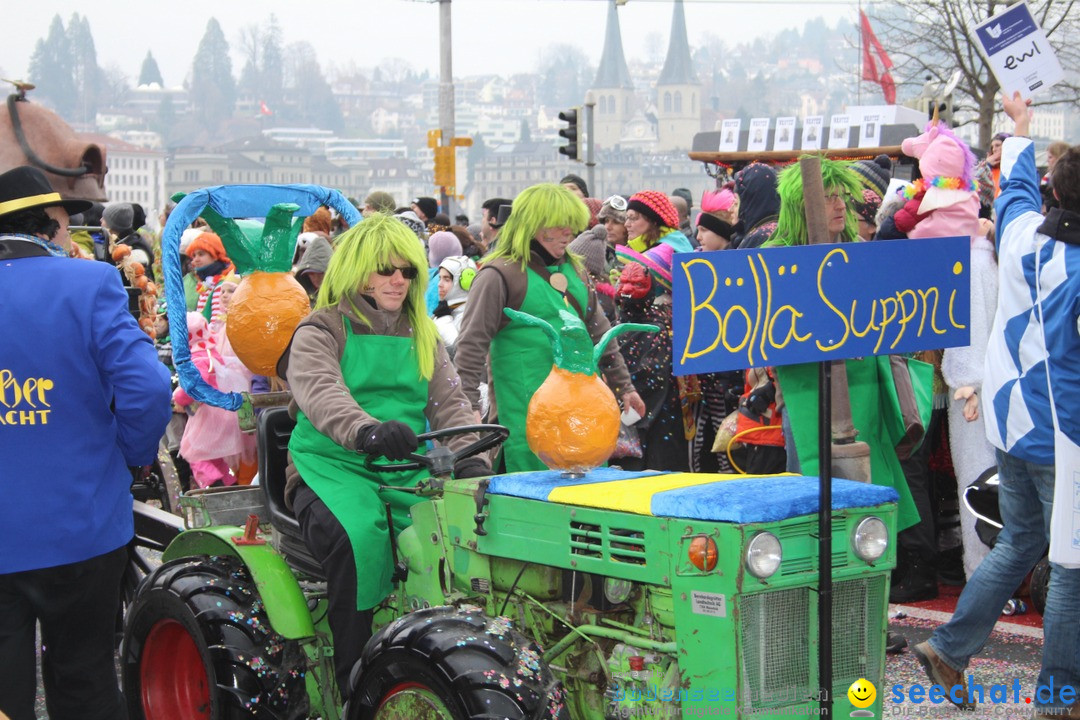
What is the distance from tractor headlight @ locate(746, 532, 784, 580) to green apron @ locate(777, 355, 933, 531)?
5.00 feet

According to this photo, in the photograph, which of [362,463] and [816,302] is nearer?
[816,302]

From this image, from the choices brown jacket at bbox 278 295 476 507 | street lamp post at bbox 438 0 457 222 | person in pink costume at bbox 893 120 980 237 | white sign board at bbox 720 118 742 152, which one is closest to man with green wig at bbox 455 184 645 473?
brown jacket at bbox 278 295 476 507

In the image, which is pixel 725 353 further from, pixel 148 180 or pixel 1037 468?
pixel 148 180

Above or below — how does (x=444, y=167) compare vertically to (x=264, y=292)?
above

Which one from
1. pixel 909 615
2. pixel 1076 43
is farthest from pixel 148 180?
pixel 909 615

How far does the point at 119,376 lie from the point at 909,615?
4.03 metres

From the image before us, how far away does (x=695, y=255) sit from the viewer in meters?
3.17

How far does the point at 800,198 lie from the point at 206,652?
2.68 meters

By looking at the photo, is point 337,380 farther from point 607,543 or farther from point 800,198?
point 800,198

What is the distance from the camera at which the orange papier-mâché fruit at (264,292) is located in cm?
488

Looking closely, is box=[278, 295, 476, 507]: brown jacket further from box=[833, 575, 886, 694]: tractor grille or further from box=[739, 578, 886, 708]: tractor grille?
box=[833, 575, 886, 694]: tractor grille

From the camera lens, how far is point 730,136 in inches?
1299

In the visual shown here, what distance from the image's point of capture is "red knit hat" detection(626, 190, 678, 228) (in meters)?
7.74

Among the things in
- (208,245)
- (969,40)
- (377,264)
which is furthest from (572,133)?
(377,264)
